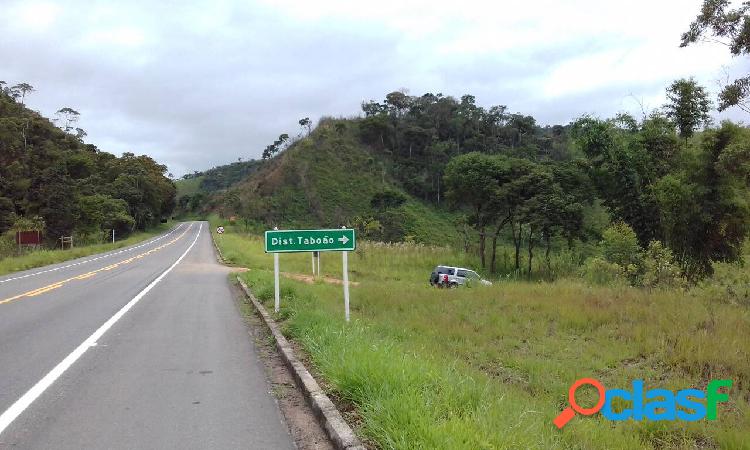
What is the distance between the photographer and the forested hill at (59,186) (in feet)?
177

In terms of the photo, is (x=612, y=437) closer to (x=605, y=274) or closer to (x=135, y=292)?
(x=135, y=292)

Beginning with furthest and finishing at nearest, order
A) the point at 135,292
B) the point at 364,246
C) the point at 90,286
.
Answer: the point at 364,246 → the point at 90,286 → the point at 135,292

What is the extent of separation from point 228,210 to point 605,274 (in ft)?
269

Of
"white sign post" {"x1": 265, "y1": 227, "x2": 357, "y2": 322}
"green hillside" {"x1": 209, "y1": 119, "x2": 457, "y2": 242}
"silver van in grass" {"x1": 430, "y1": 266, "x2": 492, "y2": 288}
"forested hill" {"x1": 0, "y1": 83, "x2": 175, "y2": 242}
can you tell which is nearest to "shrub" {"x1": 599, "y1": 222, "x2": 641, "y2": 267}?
"silver van in grass" {"x1": 430, "y1": 266, "x2": 492, "y2": 288}

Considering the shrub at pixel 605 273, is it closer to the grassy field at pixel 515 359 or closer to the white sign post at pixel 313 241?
the grassy field at pixel 515 359

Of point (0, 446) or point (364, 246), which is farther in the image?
point (364, 246)

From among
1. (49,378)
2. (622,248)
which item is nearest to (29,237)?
(49,378)

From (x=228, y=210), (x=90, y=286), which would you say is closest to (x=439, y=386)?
(x=90, y=286)

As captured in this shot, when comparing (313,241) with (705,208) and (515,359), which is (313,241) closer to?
(515,359)

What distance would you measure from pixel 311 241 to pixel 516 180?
32357mm

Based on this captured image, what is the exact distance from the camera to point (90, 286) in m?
18.0

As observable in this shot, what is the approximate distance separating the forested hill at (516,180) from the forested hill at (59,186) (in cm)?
1642

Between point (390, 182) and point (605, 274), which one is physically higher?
point (390, 182)

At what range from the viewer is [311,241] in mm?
10656
